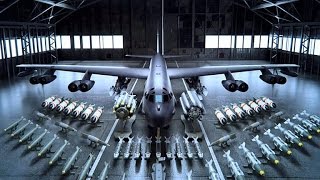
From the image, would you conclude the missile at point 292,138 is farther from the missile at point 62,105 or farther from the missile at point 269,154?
the missile at point 62,105

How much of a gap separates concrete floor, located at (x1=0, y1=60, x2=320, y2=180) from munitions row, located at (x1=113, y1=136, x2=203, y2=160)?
36 centimetres

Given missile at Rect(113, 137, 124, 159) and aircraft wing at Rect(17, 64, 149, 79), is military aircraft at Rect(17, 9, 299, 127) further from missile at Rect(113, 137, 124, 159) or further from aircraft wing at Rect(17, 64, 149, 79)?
missile at Rect(113, 137, 124, 159)

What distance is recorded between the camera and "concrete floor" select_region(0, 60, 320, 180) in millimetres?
13930

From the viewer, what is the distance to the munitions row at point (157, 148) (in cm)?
1530

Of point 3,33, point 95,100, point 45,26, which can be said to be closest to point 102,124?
point 95,100

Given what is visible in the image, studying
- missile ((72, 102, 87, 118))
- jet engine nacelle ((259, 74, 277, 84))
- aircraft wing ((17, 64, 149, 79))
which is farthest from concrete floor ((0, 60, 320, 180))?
aircraft wing ((17, 64, 149, 79))

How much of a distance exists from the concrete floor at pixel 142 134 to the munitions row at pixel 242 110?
0.56 meters

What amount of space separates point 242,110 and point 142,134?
870 cm

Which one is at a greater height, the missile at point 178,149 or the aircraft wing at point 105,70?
the aircraft wing at point 105,70

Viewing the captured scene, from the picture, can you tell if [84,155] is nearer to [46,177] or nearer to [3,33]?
[46,177]

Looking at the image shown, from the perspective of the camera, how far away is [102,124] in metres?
20.7

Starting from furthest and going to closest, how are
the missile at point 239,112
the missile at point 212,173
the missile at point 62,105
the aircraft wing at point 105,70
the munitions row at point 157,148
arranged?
the aircraft wing at point 105,70
the missile at point 62,105
the missile at point 239,112
the munitions row at point 157,148
the missile at point 212,173

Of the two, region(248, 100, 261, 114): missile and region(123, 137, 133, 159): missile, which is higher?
region(248, 100, 261, 114): missile

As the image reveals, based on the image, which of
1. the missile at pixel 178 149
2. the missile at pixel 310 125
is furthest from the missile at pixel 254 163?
the missile at pixel 310 125
